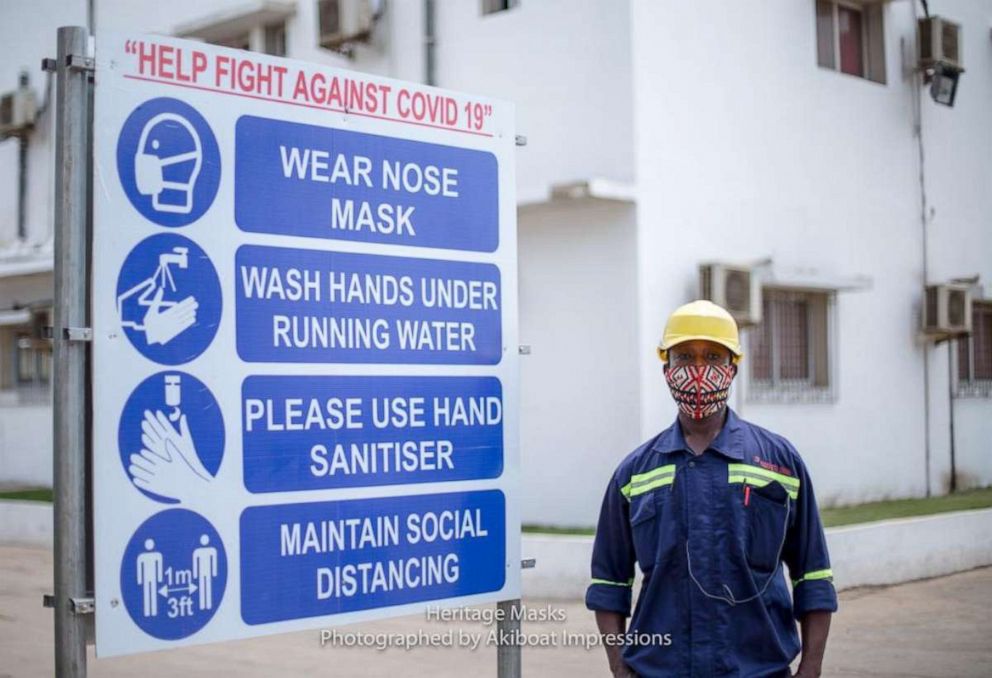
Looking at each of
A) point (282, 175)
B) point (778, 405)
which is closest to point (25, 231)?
point (778, 405)

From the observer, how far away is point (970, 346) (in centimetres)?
1518

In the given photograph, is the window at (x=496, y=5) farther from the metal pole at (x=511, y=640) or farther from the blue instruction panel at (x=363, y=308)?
the metal pole at (x=511, y=640)

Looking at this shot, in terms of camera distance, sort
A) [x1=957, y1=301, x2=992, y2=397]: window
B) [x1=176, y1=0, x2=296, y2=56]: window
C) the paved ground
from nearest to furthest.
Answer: the paved ground < [x1=176, y1=0, x2=296, y2=56]: window < [x1=957, y1=301, x2=992, y2=397]: window

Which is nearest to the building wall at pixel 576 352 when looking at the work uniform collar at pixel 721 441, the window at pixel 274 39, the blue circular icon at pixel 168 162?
the window at pixel 274 39

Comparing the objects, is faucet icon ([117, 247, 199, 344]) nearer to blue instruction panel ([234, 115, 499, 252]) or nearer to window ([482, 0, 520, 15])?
blue instruction panel ([234, 115, 499, 252])

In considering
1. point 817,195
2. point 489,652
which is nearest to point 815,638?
point 489,652

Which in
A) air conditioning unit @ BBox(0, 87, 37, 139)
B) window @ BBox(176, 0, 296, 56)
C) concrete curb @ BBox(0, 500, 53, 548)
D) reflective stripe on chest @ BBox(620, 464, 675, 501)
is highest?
window @ BBox(176, 0, 296, 56)

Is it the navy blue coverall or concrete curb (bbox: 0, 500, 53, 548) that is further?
concrete curb (bbox: 0, 500, 53, 548)

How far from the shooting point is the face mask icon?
3090 mm

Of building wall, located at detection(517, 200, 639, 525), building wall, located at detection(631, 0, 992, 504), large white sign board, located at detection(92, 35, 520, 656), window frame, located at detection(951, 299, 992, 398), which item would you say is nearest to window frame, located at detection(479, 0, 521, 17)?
building wall, located at detection(631, 0, 992, 504)

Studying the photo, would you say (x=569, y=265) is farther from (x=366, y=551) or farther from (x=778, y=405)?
(x=366, y=551)

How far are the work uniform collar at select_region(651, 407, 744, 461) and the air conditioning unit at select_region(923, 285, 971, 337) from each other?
1097 cm

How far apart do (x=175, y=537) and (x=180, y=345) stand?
484 millimetres

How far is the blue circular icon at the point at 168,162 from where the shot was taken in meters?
3.06
